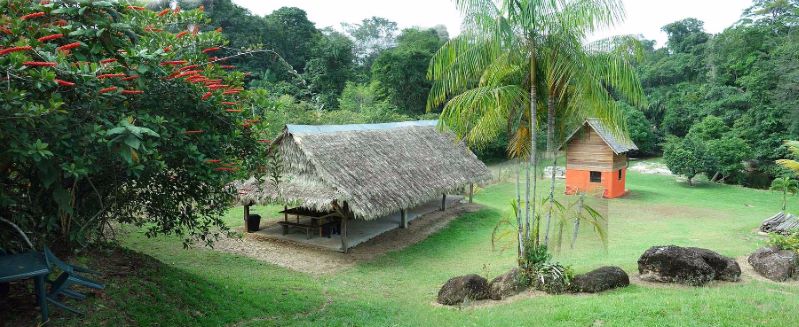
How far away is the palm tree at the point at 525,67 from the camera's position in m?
7.29

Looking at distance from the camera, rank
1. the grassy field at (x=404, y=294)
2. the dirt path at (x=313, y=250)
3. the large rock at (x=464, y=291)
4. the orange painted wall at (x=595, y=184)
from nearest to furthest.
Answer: the grassy field at (x=404, y=294)
the large rock at (x=464, y=291)
the dirt path at (x=313, y=250)
the orange painted wall at (x=595, y=184)

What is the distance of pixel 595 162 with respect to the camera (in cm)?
2209

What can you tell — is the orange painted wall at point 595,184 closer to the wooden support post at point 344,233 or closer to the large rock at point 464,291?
the wooden support post at point 344,233

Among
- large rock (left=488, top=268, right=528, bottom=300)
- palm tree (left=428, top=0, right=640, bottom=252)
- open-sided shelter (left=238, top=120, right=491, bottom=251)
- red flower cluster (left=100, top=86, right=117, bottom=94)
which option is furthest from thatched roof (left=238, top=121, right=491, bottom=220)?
red flower cluster (left=100, top=86, right=117, bottom=94)

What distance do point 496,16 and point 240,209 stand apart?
40.6ft

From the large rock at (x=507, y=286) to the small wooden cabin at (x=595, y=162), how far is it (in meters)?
14.5

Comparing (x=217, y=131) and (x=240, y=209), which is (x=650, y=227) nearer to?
(x=240, y=209)

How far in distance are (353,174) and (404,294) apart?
167 inches

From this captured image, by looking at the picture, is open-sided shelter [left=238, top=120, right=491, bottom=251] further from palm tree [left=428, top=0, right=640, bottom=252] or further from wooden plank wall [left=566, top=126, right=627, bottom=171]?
wooden plank wall [left=566, top=126, right=627, bottom=171]

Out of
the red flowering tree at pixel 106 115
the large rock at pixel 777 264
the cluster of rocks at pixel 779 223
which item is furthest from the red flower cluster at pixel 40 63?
the cluster of rocks at pixel 779 223

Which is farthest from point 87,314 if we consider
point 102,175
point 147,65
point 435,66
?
point 435,66

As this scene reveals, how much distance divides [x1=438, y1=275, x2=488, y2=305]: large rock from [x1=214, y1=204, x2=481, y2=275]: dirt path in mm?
3780

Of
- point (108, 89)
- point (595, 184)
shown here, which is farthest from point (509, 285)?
point (595, 184)

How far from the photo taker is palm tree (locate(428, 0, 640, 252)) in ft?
23.9
